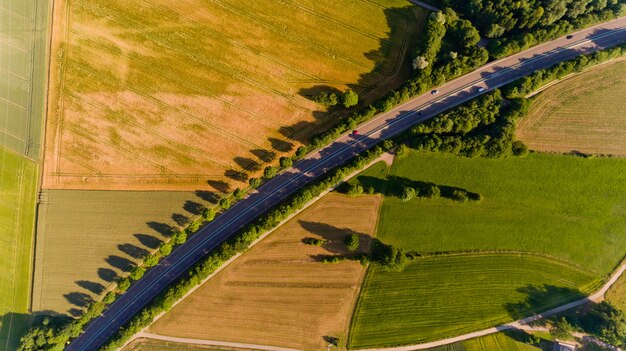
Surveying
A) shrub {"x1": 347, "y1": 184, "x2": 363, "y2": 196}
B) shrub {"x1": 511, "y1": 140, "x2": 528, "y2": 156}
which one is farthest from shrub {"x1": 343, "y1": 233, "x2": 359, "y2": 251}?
shrub {"x1": 511, "y1": 140, "x2": 528, "y2": 156}

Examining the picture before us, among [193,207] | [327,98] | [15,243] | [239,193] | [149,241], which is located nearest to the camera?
[239,193]

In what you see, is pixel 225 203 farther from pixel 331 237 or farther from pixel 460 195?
pixel 460 195

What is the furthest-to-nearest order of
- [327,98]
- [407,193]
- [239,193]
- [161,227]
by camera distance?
[161,227] → [327,98] → [239,193] → [407,193]

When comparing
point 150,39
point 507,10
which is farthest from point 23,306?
point 507,10

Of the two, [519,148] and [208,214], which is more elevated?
[519,148]

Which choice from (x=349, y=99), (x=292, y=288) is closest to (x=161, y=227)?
(x=292, y=288)

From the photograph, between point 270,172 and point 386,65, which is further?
point 386,65

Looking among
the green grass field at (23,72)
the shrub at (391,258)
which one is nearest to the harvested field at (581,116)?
the shrub at (391,258)
